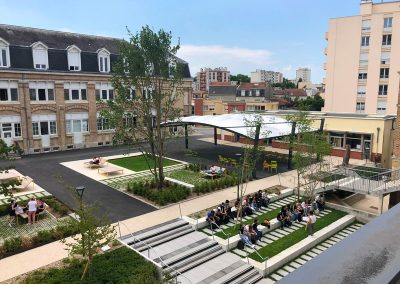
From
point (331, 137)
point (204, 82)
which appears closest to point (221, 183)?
point (331, 137)

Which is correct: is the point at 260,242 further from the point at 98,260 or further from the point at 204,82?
the point at 204,82

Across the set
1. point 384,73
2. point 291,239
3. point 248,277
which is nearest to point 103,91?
point 291,239

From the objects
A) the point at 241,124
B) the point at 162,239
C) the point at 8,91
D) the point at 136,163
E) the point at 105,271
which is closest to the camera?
the point at 105,271

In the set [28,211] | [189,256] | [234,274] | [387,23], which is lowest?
[234,274]

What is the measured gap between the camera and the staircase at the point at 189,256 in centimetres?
1309

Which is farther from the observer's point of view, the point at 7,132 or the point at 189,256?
the point at 7,132

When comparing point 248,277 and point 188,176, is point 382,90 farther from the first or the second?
point 248,277

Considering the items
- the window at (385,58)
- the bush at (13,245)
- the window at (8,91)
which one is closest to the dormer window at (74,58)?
the window at (8,91)

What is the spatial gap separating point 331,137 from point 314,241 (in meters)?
23.0

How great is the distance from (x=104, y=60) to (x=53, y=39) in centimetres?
594

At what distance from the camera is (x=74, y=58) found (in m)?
38.4

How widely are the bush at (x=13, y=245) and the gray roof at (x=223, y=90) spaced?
75286 millimetres

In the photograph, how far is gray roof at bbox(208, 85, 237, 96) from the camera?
3396 inches

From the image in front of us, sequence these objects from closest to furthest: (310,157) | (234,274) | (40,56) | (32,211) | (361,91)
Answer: (234,274) → (32,211) → (310,157) → (40,56) → (361,91)
